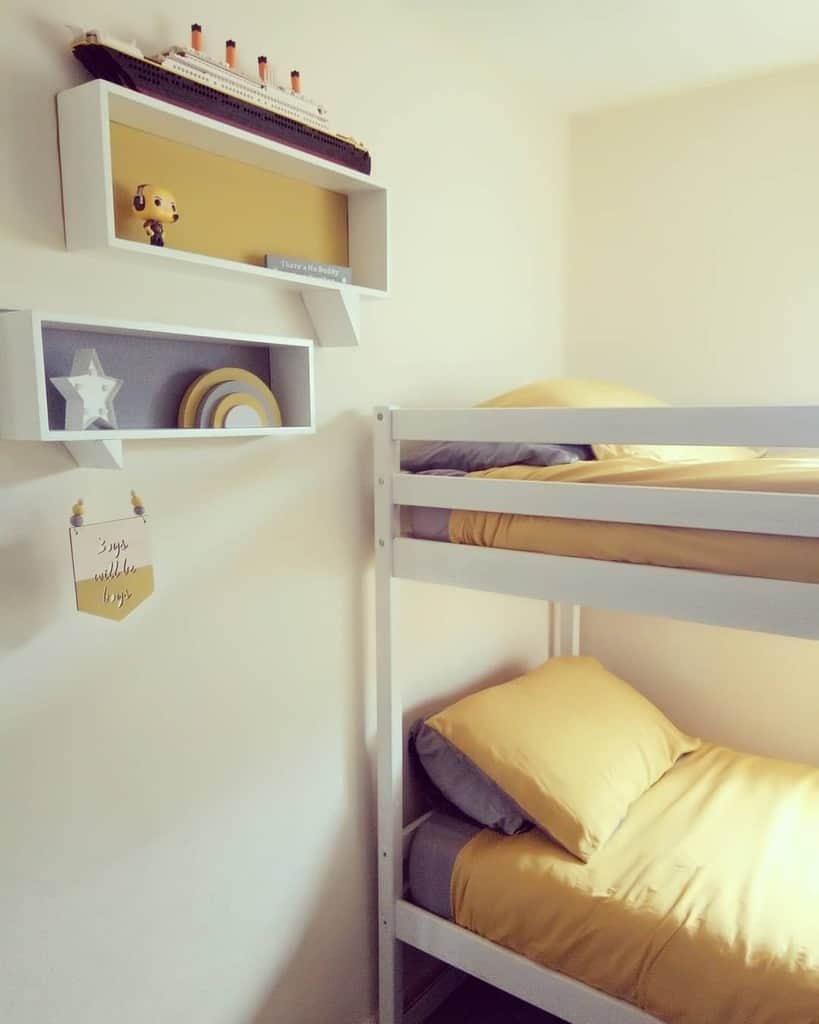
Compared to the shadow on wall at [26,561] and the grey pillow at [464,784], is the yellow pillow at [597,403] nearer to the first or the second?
the grey pillow at [464,784]

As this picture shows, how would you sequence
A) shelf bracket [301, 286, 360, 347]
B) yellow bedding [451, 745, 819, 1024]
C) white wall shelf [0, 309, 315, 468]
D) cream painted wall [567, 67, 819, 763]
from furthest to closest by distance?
cream painted wall [567, 67, 819, 763], shelf bracket [301, 286, 360, 347], yellow bedding [451, 745, 819, 1024], white wall shelf [0, 309, 315, 468]

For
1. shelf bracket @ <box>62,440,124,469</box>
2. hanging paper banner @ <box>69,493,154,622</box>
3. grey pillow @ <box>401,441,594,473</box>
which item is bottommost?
hanging paper banner @ <box>69,493,154,622</box>

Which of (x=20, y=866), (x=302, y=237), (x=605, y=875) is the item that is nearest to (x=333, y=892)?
(x=605, y=875)

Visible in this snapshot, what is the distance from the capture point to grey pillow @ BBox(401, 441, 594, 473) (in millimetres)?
1590

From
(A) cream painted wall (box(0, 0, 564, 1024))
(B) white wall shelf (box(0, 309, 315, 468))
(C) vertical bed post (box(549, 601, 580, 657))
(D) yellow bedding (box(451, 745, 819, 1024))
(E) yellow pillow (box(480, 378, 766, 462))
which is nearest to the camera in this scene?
(B) white wall shelf (box(0, 309, 315, 468))

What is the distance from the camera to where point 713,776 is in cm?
207

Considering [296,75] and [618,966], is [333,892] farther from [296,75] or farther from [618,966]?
[296,75]

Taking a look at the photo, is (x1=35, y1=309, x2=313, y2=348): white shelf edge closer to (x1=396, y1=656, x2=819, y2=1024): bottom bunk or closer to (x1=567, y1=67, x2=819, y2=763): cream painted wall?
(x1=396, y1=656, x2=819, y2=1024): bottom bunk

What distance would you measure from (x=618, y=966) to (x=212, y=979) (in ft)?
2.61

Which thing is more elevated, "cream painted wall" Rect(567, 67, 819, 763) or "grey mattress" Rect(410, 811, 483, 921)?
"cream painted wall" Rect(567, 67, 819, 763)

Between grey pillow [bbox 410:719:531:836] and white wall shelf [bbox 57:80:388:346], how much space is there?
39.2 inches

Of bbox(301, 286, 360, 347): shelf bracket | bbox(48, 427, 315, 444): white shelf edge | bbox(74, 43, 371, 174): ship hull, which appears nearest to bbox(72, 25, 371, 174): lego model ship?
bbox(74, 43, 371, 174): ship hull

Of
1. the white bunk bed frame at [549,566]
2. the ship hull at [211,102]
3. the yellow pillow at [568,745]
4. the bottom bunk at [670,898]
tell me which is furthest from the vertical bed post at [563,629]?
the ship hull at [211,102]

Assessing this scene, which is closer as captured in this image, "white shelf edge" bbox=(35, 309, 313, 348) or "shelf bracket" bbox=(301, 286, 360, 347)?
"white shelf edge" bbox=(35, 309, 313, 348)
